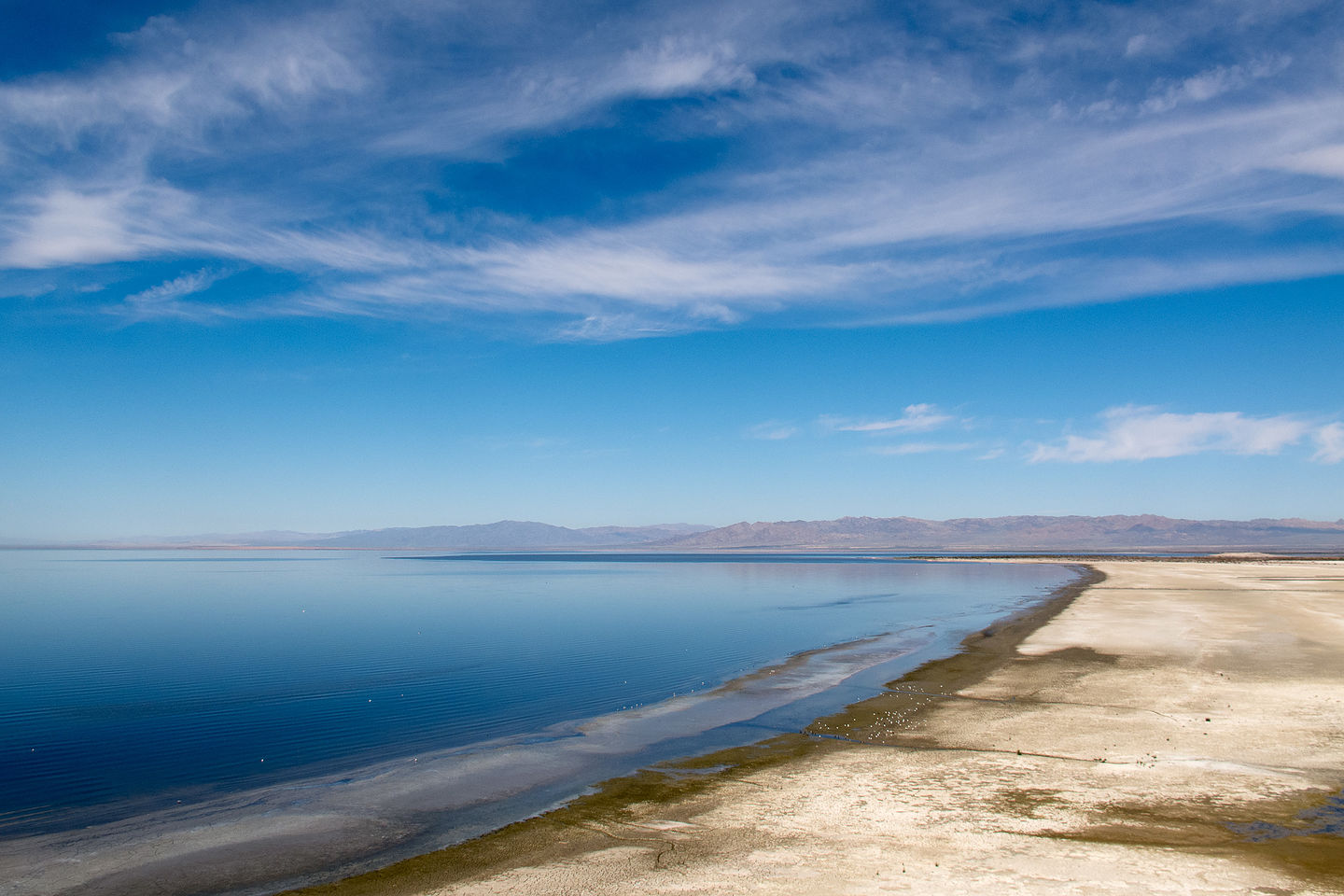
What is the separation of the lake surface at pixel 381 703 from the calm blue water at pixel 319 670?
0.10 m

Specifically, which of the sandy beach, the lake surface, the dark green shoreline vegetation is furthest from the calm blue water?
the sandy beach

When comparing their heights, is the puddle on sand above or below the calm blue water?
above

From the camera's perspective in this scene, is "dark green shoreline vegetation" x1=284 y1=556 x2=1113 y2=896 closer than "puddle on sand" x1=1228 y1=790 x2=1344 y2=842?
Yes

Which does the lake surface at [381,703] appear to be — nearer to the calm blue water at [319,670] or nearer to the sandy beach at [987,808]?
the calm blue water at [319,670]

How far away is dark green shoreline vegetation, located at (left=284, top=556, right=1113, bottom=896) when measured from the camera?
897cm

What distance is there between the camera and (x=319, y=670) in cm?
2505

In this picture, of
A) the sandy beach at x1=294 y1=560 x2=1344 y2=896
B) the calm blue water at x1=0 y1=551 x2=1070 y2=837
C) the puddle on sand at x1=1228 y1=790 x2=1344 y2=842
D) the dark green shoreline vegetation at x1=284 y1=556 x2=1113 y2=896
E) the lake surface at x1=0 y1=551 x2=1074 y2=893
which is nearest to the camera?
the sandy beach at x1=294 y1=560 x2=1344 y2=896

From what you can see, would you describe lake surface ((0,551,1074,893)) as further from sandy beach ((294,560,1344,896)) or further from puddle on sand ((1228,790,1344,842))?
puddle on sand ((1228,790,1344,842))

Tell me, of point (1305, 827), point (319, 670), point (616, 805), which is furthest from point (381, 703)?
point (1305, 827)

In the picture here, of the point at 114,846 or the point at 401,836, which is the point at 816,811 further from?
the point at 114,846

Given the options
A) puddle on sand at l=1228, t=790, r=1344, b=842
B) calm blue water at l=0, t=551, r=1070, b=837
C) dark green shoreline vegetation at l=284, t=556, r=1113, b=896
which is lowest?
calm blue water at l=0, t=551, r=1070, b=837

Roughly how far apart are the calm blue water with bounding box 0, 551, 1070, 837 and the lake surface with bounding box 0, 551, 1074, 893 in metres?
0.10

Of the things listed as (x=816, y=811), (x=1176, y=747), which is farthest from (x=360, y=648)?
(x=1176, y=747)

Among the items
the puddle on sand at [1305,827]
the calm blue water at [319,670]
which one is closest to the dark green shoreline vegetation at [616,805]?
the calm blue water at [319,670]
